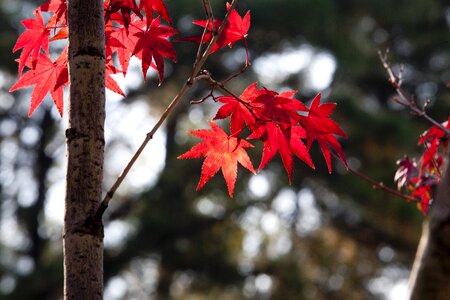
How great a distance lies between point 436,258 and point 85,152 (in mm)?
388

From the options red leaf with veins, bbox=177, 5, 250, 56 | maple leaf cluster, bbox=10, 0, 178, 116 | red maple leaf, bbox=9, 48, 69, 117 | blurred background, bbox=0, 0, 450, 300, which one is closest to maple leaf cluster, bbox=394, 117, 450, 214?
red leaf with veins, bbox=177, 5, 250, 56

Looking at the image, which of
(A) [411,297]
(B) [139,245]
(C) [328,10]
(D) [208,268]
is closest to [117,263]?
(B) [139,245]

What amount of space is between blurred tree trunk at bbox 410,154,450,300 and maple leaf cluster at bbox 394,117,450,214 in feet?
1.52

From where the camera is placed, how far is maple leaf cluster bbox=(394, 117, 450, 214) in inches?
49.4

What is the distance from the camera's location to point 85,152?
0.79 meters

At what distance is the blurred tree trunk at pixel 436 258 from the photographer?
0.70 m

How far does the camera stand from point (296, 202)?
26.1ft

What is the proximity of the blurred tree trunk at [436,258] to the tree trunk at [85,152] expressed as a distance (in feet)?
1.09

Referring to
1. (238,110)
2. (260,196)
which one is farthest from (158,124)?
(260,196)

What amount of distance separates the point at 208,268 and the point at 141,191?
1102 mm

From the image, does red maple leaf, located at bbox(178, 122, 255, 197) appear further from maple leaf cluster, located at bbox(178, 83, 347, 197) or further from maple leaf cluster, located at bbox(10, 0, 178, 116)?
maple leaf cluster, located at bbox(10, 0, 178, 116)

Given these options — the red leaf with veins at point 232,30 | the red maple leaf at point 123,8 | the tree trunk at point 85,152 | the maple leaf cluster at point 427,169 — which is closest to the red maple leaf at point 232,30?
the red leaf with veins at point 232,30

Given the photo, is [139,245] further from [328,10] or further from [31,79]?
[31,79]

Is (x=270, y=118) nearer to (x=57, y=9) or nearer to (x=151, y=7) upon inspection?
(x=151, y=7)
